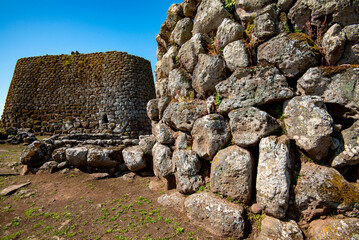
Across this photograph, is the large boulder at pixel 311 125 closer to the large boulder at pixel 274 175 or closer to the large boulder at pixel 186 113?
the large boulder at pixel 274 175

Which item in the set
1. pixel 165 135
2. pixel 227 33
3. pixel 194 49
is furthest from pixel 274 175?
pixel 194 49

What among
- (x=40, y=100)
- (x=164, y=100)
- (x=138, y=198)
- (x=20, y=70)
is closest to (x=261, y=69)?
(x=164, y=100)

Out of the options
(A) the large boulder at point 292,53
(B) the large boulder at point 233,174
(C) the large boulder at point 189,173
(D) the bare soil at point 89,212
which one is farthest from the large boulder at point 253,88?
(D) the bare soil at point 89,212

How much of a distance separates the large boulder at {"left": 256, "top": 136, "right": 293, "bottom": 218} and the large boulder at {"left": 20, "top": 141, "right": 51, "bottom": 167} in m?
7.19

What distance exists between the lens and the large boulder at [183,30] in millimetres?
5229

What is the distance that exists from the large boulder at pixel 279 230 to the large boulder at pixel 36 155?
23.8ft

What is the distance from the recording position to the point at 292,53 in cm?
328

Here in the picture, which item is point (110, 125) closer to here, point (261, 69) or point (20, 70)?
point (20, 70)

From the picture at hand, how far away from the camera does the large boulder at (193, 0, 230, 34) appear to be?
4.34 metres

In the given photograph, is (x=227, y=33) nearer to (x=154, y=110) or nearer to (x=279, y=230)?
(x=154, y=110)

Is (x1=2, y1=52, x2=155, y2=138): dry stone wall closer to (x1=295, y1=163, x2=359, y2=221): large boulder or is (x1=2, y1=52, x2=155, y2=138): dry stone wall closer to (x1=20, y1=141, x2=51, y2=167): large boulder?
(x1=20, y1=141, x2=51, y2=167): large boulder

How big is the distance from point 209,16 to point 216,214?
4.37 metres

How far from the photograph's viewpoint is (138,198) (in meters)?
4.57

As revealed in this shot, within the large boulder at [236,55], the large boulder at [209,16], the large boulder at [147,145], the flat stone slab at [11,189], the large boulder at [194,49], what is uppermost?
the large boulder at [209,16]
